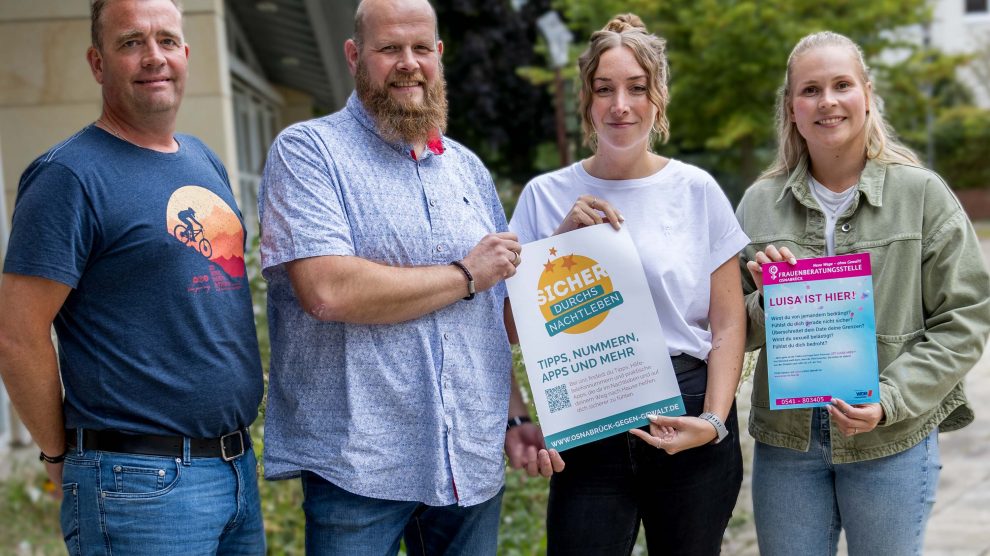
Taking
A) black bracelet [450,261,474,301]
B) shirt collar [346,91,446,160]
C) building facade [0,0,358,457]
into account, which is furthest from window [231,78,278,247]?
black bracelet [450,261,474,301]

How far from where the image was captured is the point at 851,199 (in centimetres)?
287

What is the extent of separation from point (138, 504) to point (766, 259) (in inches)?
71.0

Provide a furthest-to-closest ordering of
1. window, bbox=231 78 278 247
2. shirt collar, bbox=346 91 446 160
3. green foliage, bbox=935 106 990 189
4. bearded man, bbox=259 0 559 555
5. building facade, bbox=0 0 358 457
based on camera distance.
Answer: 1. green foliage, bbox=935 106 990 189
2. window, bbox=231 78 278 247
3. building facade, bbox=0 0 358 457
4. shirt collar, bbox=346 91 446 160
5. bearded man, bbox=259 0 559 555

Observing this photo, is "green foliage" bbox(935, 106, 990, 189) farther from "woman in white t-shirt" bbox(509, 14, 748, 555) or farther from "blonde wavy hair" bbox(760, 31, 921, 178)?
"woman in white t-shirt" bbox(509, 14, 748, 555)

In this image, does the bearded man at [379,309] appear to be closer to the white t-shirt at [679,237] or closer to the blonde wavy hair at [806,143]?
the white t-shirt at [679,237]

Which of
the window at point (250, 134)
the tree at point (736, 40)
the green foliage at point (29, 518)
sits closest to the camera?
the green foliage at point (29, 518)

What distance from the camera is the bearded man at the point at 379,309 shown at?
94.7 inches

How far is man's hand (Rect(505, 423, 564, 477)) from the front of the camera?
8.84 feet

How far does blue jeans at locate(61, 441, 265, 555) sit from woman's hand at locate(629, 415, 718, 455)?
1.18 meters

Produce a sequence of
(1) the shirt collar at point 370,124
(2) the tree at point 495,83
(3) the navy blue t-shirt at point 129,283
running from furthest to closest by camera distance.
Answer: (2) the tree at point 495,83 < (1) the shirt collar at point 370,124 < (3) the navy blue t-shirt at point 129,283

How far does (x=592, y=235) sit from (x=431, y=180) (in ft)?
1.58

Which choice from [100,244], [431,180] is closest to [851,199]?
[431,180]

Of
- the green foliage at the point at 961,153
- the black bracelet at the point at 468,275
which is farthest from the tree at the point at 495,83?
the green foliage at the point at 961,153

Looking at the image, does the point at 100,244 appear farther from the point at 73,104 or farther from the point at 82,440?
the point at 73,104
